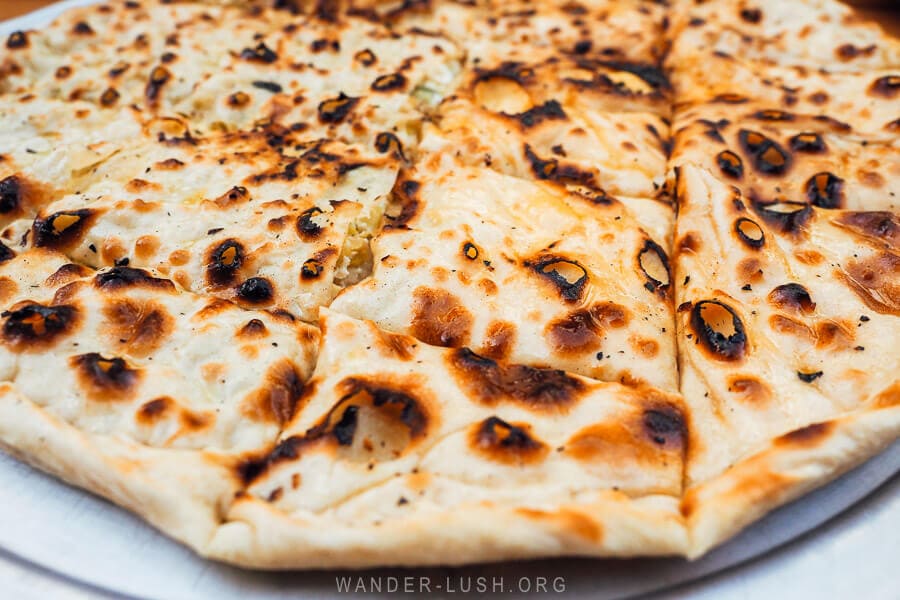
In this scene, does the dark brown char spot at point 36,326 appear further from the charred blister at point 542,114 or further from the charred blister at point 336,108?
the charred blister at point 542,114

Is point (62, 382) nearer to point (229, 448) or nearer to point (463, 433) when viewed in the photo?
point (229, 448)

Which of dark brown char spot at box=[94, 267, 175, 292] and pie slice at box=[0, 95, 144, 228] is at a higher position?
dark brown char spot at box=[94, 267, 175, 292]

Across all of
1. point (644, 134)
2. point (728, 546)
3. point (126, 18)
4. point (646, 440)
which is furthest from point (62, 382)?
point (126, 18)

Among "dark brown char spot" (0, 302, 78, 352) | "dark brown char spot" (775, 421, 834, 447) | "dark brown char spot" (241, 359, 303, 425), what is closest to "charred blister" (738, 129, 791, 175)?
"dark brown char spot" (775, 421, 834, 447)

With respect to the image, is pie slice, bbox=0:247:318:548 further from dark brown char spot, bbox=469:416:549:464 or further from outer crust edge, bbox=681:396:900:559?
outer crust edge, bbox=681:396:900:559

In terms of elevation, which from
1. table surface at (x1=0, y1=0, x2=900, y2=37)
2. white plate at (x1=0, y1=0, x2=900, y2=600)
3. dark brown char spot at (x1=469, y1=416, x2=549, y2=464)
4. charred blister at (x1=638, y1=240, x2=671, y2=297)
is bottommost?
table surface at (x1=0, y1=0, x2=900, y2=37)

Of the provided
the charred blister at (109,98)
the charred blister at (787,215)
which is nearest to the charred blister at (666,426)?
the charred blister at (787,215)

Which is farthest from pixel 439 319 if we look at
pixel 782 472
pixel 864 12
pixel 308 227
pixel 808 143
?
pixel 864 12
